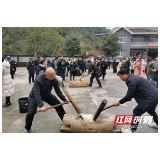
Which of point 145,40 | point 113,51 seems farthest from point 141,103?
point 145,40

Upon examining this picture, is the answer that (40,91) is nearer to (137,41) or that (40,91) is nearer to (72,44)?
(72,44)

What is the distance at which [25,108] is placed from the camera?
484 cm

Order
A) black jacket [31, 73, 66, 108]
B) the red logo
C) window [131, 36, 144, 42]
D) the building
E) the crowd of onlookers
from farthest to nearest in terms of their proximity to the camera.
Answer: window [131, 36, 144, 42]
the building
the crowd of onlookers
the red logo
black jacket [31, 73, 66, 108]

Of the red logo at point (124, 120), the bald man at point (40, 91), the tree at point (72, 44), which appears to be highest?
the tree at point (72, 44)

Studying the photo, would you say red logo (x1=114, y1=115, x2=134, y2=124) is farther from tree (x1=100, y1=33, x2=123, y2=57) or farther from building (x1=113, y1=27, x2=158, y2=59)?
building (x1=113, y1=27, x2=158, y2=59)

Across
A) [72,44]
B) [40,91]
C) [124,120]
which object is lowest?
[124,120]

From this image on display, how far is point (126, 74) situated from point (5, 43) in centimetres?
3076

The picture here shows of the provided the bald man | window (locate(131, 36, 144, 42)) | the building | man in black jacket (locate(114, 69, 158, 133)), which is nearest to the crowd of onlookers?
man in black jacket (locate(114, 69, 158, 133))

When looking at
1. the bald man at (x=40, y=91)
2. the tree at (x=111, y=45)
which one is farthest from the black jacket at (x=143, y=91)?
the tree at (x=111, y=45)

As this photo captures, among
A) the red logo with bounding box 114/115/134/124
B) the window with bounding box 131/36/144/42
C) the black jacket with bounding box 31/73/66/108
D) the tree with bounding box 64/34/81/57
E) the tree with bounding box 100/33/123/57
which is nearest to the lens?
the black jacket with bounding box 31/73/66/108

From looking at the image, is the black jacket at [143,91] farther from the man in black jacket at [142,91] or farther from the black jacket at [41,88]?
the black jacket at [41,88]

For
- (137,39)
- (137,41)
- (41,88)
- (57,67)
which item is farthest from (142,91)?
(137,39)

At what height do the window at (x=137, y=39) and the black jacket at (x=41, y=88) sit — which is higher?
the window at (x=137, y=39)
